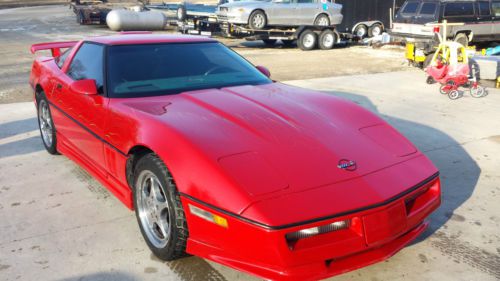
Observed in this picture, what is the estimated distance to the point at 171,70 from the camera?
148 inches

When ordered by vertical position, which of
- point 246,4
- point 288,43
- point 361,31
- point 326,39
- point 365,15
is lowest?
point 288,43

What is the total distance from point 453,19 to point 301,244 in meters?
15.1

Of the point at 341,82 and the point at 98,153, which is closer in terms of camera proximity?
the point at 98,153

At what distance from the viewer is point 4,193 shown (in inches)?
160

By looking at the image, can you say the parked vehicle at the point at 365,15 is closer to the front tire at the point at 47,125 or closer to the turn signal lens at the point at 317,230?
the front tire at the point at 47,125

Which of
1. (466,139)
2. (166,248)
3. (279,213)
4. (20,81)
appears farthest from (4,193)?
(20,81)

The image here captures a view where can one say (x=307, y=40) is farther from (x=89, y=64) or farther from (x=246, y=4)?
(x=89, y=64)

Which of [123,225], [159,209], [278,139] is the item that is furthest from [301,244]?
[123,225]

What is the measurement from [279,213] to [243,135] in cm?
68

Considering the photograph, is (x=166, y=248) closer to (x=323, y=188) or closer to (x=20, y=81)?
(x=323, y=188)

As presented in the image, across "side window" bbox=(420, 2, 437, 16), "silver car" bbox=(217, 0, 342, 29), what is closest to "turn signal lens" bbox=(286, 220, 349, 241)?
"side window" bbox=(420, 2, 437, 16)

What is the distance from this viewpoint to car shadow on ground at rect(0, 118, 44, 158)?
17.1 ft

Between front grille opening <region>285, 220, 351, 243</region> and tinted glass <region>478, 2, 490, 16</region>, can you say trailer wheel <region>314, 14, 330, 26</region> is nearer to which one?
tinted glass <region>478, 2, 490, 16</region>

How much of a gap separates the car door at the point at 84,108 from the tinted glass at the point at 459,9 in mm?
13708
